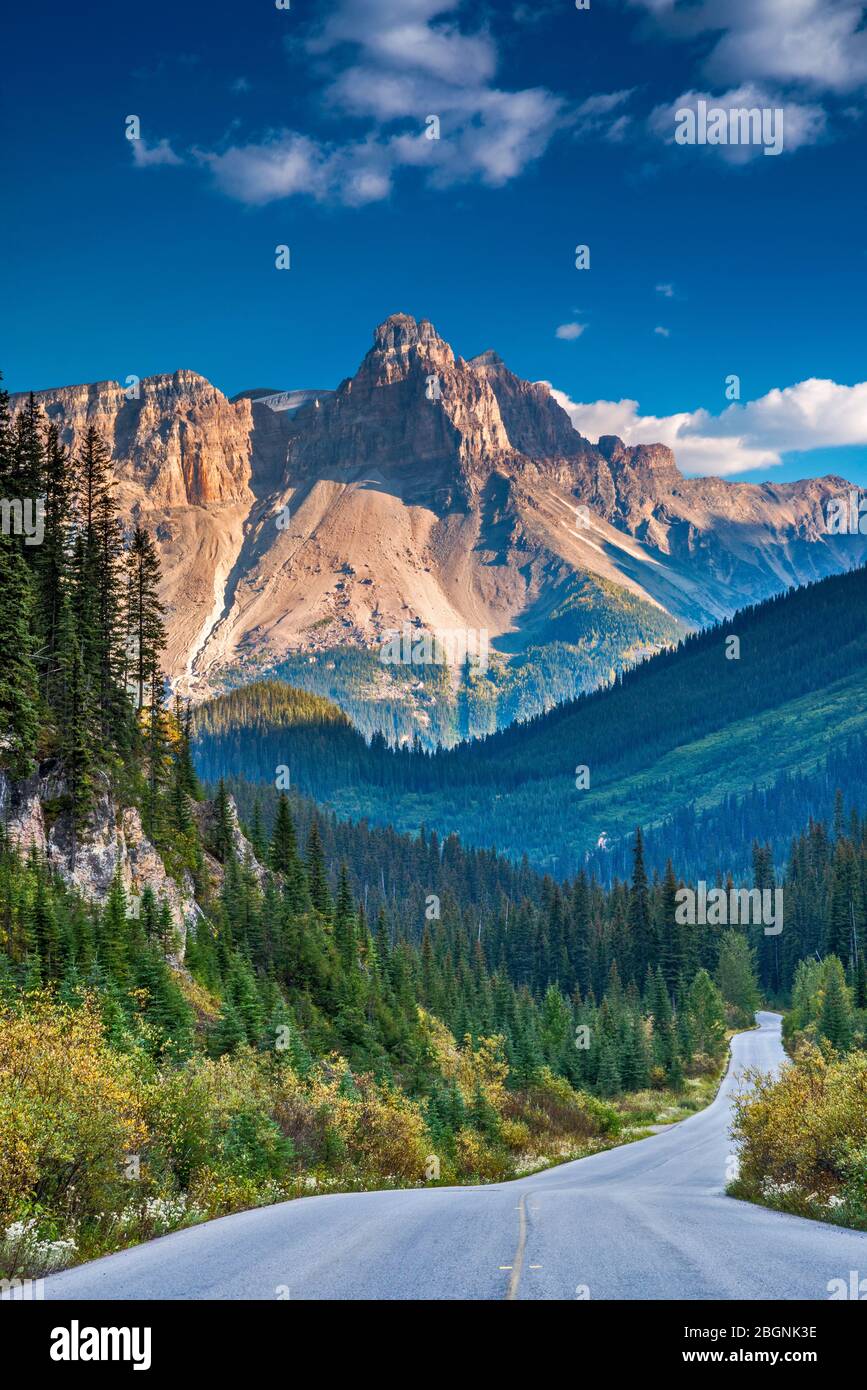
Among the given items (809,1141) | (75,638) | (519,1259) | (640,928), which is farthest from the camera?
(640,928)

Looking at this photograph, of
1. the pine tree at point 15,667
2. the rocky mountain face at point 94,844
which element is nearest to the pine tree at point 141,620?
the rocky mountain face at point 94,844

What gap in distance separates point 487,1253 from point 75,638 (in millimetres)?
52572

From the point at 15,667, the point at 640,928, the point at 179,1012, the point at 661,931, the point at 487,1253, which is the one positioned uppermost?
the point at 15,667

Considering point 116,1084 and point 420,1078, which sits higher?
point 116,1084

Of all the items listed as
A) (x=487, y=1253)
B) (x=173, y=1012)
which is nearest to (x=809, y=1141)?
(x=487, y=1253)

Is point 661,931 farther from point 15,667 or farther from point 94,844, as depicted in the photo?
point 15,667

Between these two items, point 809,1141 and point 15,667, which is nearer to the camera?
point 809,1141

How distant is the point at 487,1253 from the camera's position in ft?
53.2

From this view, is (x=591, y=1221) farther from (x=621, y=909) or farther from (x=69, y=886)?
(x=621, y=909)

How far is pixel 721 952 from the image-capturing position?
470ft

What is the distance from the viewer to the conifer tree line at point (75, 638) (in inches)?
2187

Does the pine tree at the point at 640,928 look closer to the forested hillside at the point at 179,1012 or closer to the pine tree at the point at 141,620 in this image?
the forested hillside at the point at 179,1012
